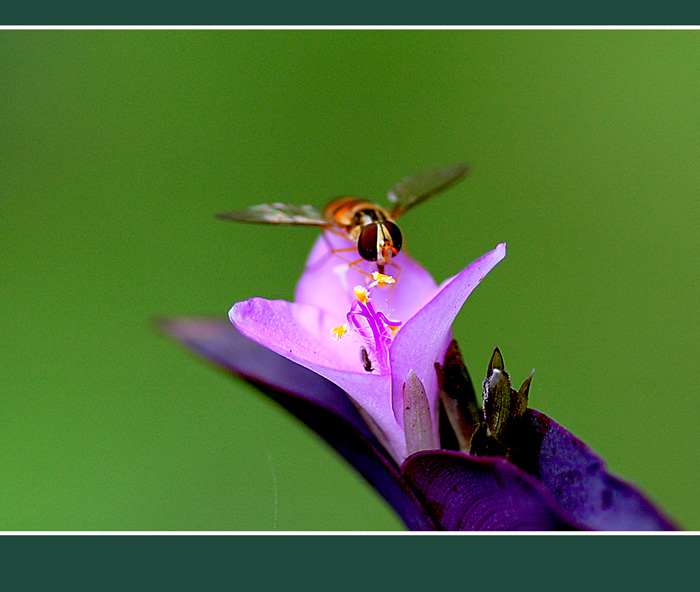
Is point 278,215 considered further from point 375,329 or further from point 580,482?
point 580,482

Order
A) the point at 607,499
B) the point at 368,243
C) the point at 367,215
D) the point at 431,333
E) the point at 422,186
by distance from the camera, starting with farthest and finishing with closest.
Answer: the point at 422,186 → the point at 367,215 → the point at 368,243 → the point at 431,333 → the point at 607,499

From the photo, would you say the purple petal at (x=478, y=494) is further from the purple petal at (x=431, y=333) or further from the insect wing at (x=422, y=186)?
the insect wing at (x=422, y=186)

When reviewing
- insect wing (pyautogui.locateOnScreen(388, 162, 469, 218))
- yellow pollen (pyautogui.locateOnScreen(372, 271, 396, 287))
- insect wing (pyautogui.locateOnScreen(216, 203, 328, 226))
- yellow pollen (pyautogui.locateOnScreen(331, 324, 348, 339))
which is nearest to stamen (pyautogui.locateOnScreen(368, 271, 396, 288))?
yellow pollen (pyautogui.locateOnScreen(372, 271, 396, 287))

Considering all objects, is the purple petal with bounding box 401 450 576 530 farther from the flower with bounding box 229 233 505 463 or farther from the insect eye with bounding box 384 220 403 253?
the insect eye with bounding box 384 220 403 253

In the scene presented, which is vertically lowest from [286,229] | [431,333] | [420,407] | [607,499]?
[607,499]

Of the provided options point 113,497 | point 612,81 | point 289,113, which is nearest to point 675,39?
point 612,81

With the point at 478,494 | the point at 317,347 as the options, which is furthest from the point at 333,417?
the point at 478,494

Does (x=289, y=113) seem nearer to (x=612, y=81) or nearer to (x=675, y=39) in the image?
(x=612, y=81)
